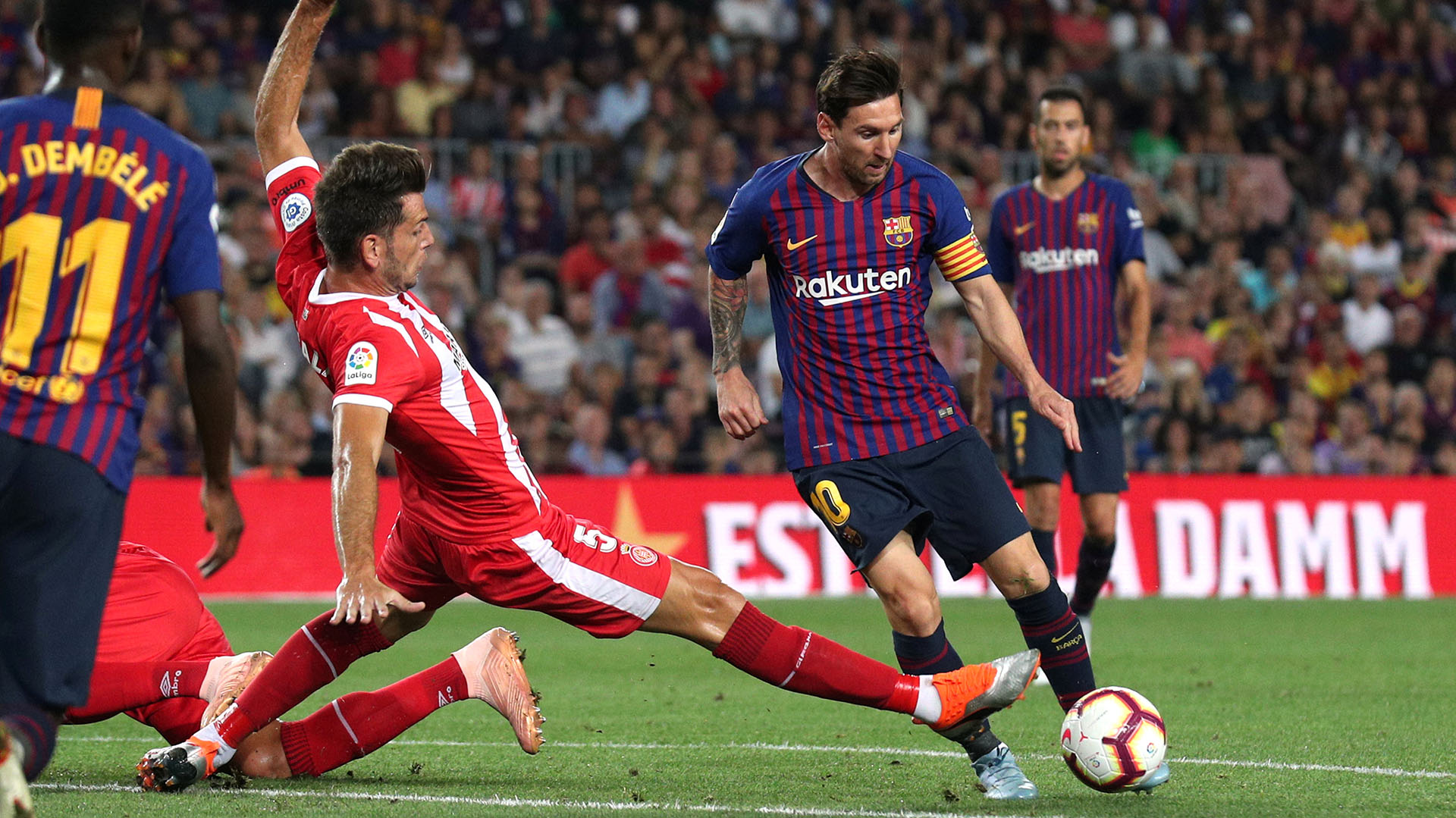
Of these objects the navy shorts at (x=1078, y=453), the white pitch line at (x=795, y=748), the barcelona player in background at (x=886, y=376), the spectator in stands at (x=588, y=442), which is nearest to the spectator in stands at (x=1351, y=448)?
the spectator in stands at (x=588, y=442)

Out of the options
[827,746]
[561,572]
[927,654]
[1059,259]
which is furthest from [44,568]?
[1059,259]

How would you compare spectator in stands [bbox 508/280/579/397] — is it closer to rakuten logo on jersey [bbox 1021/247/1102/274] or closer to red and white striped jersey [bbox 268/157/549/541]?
rakuten logo on jersey [bbox 1021/247/1102/274]

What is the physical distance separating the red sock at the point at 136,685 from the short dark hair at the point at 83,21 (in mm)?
2372

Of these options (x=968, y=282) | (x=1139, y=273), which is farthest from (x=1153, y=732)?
(x=1139, y=273)

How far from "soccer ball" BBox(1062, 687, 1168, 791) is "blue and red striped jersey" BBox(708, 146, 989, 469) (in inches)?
40.2

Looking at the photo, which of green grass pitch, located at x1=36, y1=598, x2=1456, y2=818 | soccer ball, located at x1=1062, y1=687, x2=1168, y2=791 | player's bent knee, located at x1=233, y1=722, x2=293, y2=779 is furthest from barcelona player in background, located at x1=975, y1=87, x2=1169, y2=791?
player's bent knee, located at x1=233, y1=722, x2=293, y2=779

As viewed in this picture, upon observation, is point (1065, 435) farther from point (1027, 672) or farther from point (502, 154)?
point (502, 154)

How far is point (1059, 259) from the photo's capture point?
8.20m

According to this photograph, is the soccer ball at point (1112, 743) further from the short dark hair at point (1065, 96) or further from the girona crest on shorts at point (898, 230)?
the short dark hair at point (1065, 96)

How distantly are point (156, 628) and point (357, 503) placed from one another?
150cm

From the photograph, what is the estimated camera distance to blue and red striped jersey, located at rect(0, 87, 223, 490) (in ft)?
12.2

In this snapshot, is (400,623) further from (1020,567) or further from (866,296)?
(1020,567)

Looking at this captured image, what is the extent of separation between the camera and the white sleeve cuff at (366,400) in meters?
4.65

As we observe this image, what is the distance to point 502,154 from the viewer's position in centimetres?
1683
